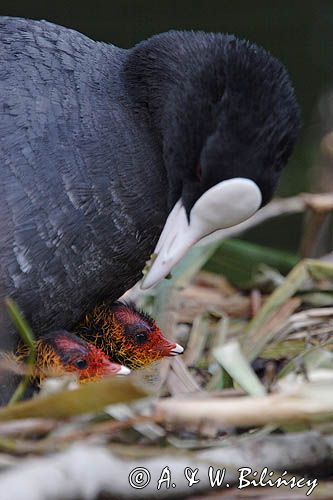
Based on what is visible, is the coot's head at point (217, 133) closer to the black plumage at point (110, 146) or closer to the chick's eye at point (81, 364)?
the black plumage at point (110, 146)

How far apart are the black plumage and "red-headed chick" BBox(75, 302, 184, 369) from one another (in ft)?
0.20

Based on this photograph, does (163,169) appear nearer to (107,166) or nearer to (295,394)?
(107,166)

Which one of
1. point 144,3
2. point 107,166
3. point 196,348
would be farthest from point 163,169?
point 144,3

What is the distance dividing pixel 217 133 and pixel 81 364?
1.67ft

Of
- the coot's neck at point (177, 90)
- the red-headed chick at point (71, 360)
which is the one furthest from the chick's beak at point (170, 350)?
the coot's neck at point (177, 90)

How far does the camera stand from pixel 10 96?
216cm

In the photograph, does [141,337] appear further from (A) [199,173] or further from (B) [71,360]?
(A) [199,173]

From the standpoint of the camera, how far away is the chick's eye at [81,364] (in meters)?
2.12

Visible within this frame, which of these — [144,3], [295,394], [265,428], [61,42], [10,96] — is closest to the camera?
[295,394]

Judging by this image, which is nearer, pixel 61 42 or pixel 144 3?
pixel 61 42

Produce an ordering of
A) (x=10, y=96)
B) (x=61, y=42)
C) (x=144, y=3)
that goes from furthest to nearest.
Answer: (x=144, y=3), (x=61, y=42), (x=10, y=96)

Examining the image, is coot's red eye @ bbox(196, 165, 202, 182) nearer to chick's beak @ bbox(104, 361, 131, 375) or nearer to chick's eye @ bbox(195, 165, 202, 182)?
chick's eye @ bbox(195, 165, 202, 182)

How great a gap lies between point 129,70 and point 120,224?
346mm

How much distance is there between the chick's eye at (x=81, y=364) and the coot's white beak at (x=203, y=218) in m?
0.19
